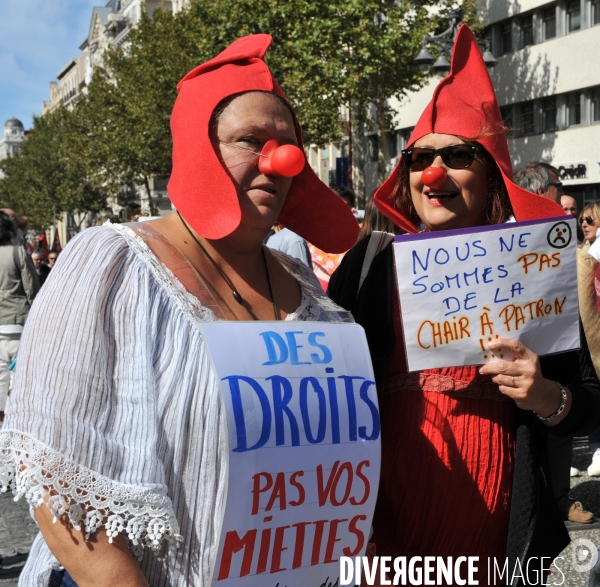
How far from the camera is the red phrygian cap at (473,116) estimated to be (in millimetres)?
2369

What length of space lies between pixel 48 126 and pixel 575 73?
131 ft

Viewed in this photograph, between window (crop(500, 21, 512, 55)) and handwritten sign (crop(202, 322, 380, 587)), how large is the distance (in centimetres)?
2897

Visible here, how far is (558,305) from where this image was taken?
90.2 inches

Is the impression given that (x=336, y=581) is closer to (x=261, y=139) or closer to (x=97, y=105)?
(x=261, y=139)

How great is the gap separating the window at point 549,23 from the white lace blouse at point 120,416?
2731 cm

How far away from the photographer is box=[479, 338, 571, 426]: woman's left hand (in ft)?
7.14

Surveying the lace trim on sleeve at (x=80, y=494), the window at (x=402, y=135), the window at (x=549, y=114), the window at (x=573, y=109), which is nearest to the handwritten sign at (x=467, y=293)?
the lace trim on sleeve at (x=80, y=494)

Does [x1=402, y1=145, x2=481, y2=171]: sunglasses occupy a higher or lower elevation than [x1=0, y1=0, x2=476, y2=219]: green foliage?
lower

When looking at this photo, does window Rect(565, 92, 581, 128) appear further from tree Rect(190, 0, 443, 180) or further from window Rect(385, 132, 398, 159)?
window Rect(385, 132, 398, 159)

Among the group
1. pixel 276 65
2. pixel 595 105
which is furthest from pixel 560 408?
pixel 595 105

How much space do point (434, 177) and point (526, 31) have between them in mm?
27805

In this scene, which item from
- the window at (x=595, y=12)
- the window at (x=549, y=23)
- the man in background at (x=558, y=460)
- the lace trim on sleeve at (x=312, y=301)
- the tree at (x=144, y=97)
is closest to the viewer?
the lace trim on sleeve at (x=312, y=301)

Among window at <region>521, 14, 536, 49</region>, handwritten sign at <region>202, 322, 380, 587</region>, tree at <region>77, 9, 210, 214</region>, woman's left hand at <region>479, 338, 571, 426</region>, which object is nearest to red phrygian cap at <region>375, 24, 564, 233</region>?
woman's left hand at <region>479, 338, 571, 426</region>

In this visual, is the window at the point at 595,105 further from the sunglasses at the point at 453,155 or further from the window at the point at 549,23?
the sunglasses at the point at 453,155
